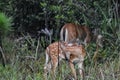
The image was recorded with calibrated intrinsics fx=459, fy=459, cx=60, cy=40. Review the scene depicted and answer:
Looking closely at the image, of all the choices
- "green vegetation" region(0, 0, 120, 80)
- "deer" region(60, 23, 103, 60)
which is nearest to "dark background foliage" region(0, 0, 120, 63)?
"green vegetation" region(0, 0, 120, 80)

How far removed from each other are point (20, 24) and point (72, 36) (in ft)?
4.52

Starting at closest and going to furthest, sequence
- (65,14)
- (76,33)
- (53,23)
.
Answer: (65,14) → (76,33) → (53,23)

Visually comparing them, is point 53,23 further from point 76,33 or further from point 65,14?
point 65,14

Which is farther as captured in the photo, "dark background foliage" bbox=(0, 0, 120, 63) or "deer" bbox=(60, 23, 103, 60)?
"deer" bbox=(60, 23, 103, 60)

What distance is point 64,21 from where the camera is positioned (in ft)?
34.6

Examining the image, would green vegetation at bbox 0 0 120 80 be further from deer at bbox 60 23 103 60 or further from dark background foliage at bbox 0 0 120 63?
deer at bbox 60 23 103 60

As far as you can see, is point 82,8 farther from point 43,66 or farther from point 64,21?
point 43,66

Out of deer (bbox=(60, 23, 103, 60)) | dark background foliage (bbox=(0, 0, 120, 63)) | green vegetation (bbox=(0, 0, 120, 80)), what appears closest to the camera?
green vegetation (bbox=(0, 0, 120, 80))

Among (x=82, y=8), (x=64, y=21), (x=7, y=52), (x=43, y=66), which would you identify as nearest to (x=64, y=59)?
(x=43, y=66)

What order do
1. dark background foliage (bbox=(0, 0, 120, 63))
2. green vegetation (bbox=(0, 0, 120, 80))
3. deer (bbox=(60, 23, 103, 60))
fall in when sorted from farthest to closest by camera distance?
deer (bbox=(60, 23, 103, 60))
dark background foliage (bbox=(0, 0, 120, 63))
green vegetation (bbox=(0, 0, 120, 80))

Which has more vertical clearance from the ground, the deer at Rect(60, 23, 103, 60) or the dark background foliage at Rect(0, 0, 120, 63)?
the dark background foliage at Rect(0, 0, 120, 63)

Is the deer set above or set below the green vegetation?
below

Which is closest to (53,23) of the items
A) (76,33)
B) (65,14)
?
(76,33)

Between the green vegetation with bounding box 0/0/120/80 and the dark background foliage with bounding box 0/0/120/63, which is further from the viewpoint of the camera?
the dark background foliage with bounding box 0/0/120/63
